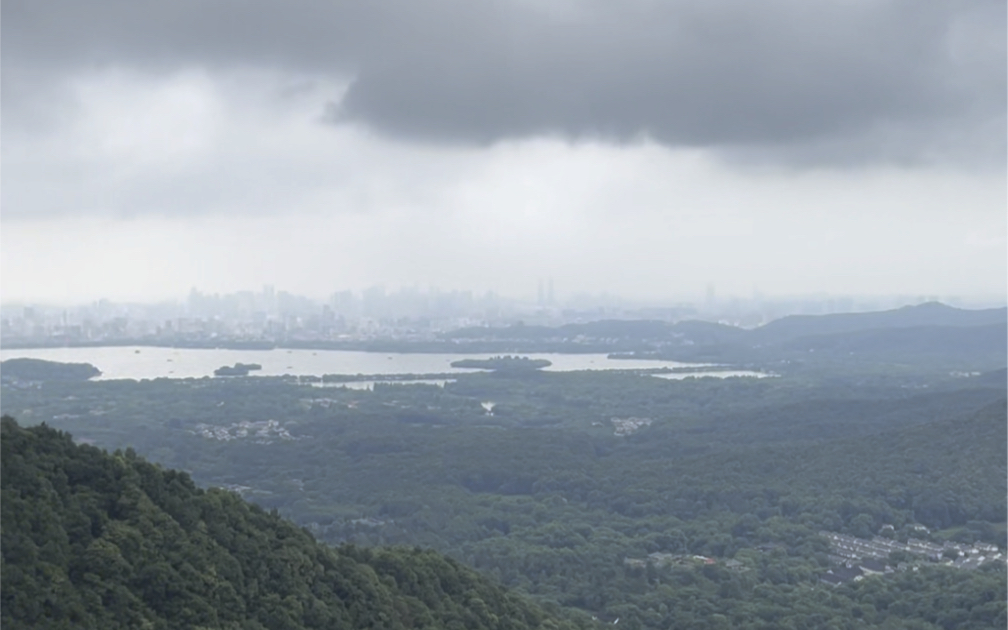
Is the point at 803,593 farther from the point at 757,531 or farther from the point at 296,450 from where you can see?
the point at 296,450

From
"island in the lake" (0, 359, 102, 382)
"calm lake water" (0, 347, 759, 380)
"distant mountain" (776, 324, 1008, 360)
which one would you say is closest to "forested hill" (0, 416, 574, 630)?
"island in the lake" (0, 359, 102, 382)

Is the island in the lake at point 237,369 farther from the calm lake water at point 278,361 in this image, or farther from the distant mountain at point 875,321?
the distant mountain at point 875,321

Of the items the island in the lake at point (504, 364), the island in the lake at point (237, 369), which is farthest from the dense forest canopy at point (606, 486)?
the island in the lake at point (504, 364)

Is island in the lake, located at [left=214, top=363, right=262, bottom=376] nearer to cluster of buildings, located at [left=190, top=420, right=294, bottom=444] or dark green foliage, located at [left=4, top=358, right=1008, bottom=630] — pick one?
dark green foliage, located at [left=4, top=358, right=1008, bottom=630]

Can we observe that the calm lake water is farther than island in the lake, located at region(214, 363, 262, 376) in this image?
Yes

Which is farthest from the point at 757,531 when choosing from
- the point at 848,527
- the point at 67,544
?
the point at 67,544

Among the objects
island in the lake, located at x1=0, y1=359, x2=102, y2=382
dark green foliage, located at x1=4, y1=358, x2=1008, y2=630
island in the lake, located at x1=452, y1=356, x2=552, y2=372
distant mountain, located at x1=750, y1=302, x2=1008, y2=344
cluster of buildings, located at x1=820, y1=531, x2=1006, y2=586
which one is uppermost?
distant mountain, located at x1=750, y1=302, x2=1008, y2=344

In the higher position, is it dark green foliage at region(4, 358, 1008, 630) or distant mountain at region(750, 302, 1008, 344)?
distant mountain at region(750, 302, 1008, 344)
